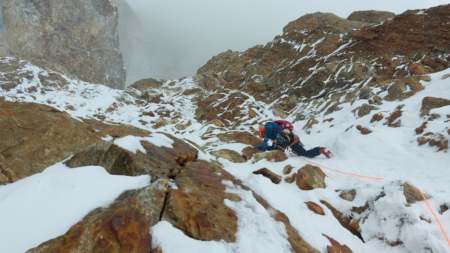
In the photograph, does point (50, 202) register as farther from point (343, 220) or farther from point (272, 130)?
point (272, 130)

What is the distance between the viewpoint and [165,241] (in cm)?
243

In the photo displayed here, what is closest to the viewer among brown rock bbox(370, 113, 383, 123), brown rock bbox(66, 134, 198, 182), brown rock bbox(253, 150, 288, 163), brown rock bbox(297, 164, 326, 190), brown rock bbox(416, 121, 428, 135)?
brown rock bbox(66, 134, 198, 182)

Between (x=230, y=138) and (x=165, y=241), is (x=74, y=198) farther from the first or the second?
(x=230, y=138)

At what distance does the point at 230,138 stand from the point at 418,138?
787 centimetres

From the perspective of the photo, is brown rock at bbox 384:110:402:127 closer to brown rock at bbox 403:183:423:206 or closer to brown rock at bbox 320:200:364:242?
brown rock at bbox 403:183:423:206

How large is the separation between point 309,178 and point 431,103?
7.03 m

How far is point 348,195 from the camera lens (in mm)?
4461

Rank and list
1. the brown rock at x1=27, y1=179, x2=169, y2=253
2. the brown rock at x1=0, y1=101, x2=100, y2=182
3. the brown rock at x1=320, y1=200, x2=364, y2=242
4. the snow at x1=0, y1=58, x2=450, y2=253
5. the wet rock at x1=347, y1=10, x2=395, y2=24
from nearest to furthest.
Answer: the brown rock at x1=27, y1=179, x2=169, y2=253 < the snow at x1=0, y1=58, x2=450, y2=253 < the brown rock at x1=320, y1=200, x2=364, y2=242 < the brown rock at x1=0, y1=101, x2=100, y2=182 < the wet rock at x1=347, y1=10, x2=395, y2=24

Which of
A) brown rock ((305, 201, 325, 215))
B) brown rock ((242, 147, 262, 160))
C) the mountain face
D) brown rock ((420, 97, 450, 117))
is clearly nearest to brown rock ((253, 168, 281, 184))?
the mountain face

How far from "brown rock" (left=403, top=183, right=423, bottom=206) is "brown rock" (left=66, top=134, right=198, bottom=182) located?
4995mm

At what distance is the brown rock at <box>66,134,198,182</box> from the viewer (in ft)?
12.9

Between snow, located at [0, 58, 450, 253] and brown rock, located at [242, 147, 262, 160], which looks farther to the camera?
brown rock, located at [242, 147, 262, 160]

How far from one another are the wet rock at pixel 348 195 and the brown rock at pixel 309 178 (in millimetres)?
619

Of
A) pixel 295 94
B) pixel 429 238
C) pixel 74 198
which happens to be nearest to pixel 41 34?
pixel 295 94
